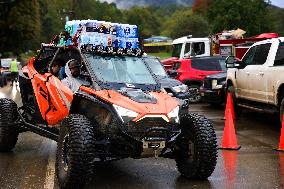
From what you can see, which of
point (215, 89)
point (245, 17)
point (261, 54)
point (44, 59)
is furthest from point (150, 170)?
point (245, 17)

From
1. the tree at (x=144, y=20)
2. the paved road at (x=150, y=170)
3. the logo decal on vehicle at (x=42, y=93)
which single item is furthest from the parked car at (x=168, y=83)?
the tree at (x=144, y=20)

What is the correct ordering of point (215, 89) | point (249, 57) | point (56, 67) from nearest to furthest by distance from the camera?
1. point (56, 67)
2. point (249, 57)
3. point (215, 89)

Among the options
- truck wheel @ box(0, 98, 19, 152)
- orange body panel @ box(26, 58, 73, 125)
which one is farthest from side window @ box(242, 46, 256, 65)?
truck wheel @ box(0, 98, 19, 152)

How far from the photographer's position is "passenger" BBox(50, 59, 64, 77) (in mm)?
8844

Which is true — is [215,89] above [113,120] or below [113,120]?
below

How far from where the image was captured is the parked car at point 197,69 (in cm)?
1891

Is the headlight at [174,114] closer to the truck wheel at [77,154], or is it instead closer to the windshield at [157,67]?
the truck wheel at [77,154]

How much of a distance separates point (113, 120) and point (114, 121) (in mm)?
39

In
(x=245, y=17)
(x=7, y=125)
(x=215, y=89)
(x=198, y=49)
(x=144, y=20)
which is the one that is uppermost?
(x=245, y=17)

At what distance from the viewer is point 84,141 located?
6.60 meters

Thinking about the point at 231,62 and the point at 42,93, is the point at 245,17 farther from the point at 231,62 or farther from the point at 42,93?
the point at 42,93

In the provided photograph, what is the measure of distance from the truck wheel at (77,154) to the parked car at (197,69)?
12.1 m

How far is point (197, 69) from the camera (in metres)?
19.1

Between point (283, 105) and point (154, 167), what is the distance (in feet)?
13.1
